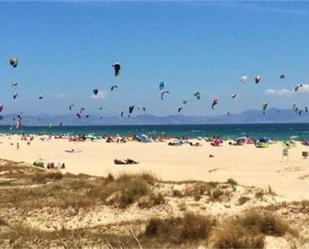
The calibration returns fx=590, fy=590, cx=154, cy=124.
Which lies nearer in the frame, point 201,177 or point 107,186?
point 107,186

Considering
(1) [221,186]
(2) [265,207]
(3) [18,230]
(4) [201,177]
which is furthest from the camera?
(4) [201,177]

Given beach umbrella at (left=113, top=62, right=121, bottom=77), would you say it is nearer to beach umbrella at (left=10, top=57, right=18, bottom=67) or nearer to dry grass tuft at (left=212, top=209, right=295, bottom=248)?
beach umbrella at (left=10, top=57, right=18, bottom=67)

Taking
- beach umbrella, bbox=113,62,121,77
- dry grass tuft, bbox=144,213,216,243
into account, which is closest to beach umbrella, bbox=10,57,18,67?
beach umbrella, bbox=113,62,121,77

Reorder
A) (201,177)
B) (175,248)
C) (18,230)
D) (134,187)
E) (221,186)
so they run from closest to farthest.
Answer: (175,248) < (18,230) < (134,187) < (221,186) < (201,177)

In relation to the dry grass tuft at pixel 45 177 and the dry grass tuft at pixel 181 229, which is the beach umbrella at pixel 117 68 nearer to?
the dry grass tuft at pixel 45 177

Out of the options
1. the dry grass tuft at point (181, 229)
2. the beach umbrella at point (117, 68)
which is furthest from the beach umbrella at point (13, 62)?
the dry grass tuft at point (181, 229)

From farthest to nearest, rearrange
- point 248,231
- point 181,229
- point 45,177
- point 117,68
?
point 117,68, point 45,177, point 181,229, point 248,231

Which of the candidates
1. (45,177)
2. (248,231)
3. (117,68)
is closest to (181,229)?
(248,231)

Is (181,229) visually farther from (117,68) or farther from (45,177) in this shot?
(117,68)

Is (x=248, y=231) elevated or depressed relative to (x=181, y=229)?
elevated

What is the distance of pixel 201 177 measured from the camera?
2756 cm

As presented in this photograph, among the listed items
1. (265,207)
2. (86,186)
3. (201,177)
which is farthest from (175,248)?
(201,177)

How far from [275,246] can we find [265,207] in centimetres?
422

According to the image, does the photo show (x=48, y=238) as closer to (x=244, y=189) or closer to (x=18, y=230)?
(x=18, y=230)
